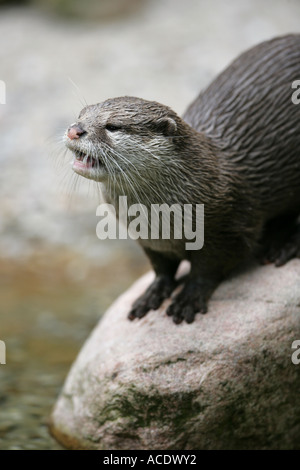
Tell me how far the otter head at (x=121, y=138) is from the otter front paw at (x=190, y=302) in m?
0.62

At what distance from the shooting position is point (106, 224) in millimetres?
5324

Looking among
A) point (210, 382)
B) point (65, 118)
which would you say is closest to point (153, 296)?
point (210, 382)

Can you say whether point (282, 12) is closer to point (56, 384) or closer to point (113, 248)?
point (113, 248)

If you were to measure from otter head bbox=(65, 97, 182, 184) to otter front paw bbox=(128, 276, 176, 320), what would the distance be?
70cm

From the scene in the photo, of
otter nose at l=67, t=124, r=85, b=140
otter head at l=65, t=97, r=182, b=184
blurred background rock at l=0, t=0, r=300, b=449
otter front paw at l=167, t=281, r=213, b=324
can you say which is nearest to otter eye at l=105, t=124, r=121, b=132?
otter head at l=65, t=97, r=182, b=184

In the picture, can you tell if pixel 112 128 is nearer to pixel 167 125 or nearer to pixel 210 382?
pixel 167 125

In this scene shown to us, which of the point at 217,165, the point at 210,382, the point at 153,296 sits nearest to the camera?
the point at 210,382

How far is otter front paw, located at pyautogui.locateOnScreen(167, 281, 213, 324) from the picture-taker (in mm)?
3025

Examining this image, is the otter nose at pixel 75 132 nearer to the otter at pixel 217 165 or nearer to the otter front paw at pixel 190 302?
the otter at pixel 217 165

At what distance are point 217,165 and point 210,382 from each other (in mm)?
906

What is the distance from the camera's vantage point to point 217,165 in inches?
117

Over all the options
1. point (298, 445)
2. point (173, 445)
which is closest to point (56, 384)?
point (173, 445)

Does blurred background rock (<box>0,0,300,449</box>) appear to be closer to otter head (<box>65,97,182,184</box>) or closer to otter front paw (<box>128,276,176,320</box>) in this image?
otter front paw (<box>128,276,176,320</box>)

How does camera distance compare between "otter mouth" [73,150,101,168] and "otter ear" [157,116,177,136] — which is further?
"otter ear" [157,116,177,136]
